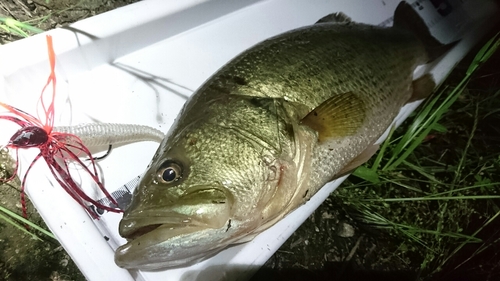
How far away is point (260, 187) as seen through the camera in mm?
918

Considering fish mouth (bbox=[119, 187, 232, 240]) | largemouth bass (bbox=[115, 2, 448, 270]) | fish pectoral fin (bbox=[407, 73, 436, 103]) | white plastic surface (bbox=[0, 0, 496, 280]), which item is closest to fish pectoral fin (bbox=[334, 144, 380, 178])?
largemouth bass (bbox=[115, 2, 448, 270])

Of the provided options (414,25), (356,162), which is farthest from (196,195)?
(414,25)

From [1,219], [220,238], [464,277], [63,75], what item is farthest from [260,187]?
[464,277]

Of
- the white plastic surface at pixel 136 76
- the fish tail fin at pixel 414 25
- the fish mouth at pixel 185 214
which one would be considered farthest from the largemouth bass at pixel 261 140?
the fish tail fin at pixel 414 25

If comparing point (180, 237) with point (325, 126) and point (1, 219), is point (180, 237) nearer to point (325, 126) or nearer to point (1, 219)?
point (325, 126)

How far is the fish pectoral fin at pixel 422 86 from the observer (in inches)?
59.7

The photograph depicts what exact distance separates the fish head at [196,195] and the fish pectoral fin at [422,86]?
2.92 ft

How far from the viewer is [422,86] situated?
1.53 metres

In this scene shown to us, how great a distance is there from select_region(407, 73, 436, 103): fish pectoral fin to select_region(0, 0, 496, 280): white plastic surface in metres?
0.13

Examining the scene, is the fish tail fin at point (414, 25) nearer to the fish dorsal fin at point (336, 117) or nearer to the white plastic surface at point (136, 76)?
the white plastic surface at point (136, 76)

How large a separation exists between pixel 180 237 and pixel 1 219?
973 millimetres

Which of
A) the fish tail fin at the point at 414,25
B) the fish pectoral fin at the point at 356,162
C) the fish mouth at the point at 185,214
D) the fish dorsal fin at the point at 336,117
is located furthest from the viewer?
the fish tail fin at the point at 414,25

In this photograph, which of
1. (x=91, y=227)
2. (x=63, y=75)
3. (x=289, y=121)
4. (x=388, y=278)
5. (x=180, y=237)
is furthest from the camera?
(x=388, y=278)

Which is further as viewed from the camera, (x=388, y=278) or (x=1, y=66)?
(x=388, y=278)
